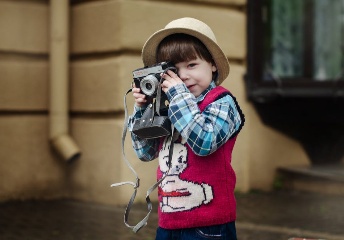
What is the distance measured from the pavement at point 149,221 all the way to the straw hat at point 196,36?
2536 millimetres

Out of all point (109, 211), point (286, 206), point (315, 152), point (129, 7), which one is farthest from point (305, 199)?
point (129, 7)

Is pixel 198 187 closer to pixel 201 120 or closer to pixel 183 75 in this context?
pixel 201 120

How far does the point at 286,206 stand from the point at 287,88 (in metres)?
1.54

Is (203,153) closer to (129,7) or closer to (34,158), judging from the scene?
(129,7)

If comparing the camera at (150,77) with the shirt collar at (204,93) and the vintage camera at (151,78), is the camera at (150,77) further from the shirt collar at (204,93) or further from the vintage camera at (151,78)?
the shirt collar at (204,93)

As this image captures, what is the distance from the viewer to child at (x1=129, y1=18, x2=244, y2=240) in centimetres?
271

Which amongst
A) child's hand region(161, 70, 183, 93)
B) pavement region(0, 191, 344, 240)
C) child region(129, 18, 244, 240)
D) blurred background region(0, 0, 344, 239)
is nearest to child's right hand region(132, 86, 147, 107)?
child region(129, 18, 244, 240)

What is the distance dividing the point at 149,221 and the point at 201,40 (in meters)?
3.35

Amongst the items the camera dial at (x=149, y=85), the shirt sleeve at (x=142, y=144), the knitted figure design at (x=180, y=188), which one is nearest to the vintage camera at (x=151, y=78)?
the camera dial at (x=149, y=85)

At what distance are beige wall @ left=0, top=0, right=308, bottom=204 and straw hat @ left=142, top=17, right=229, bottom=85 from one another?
12.5 ft

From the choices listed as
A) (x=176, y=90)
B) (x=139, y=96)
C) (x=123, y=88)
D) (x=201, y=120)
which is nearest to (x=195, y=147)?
(x=201, y=120)

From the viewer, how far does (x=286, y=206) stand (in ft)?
22.5

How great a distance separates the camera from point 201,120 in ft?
8.78

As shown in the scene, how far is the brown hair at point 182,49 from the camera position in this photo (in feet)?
9.16
